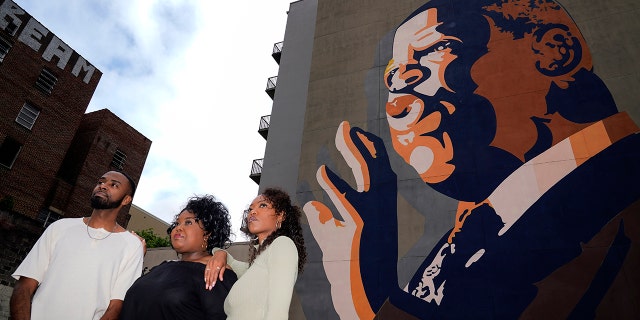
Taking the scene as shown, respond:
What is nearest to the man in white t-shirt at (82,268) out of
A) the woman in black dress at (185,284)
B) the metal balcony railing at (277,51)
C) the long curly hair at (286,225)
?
the woman in black dress at (185,284)

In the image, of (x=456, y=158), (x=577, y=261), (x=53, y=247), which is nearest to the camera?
(x=53, y=247)

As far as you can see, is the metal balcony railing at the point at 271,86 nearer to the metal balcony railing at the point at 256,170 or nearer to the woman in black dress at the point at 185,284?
the metal balcony railing at the point at 256,170

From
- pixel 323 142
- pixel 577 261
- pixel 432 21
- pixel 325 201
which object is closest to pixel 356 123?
pixel 323 142

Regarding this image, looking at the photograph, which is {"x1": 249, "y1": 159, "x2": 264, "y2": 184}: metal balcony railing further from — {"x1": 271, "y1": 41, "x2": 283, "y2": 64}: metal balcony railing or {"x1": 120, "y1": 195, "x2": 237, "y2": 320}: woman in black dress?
{"x1": 120, "y1": 195, "x2": 237, "y2": 320}: woman in black dress

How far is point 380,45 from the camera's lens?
46.8 ft

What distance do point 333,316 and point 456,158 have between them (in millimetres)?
5469

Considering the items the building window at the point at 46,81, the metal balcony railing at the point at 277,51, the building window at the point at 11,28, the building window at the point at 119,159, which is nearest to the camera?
the building window at the point at 11,28

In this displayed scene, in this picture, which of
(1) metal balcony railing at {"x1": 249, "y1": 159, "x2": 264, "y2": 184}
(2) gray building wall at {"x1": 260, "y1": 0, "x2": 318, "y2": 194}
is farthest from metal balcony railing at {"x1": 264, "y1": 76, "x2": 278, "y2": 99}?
(1) metal balcony railing at {"x1": 249, "y1": 159, "x2": 264, "y2": 184}

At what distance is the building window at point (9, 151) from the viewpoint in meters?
18.2

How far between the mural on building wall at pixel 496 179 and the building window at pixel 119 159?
15841mm

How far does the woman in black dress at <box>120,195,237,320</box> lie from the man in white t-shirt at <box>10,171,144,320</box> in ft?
1.21

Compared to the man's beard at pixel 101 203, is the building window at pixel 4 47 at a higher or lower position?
higher

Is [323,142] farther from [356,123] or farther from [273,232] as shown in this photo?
[273,232]

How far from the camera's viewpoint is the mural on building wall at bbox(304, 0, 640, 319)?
9.39 meters
